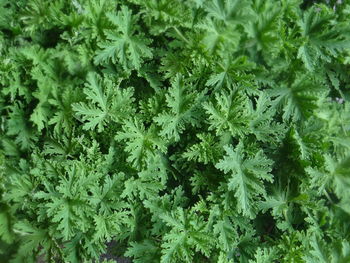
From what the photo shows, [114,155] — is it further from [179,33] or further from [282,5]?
[282,5]

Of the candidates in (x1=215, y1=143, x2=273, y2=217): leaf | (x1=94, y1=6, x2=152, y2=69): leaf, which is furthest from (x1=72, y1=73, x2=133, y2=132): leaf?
(x1=215, y1=143, x2=273, y2=217): leaf

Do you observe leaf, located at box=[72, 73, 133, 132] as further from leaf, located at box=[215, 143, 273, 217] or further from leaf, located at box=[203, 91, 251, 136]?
leaf, located at box=[215, 143, 273, 217]

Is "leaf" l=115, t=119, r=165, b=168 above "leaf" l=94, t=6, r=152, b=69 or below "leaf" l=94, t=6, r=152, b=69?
below

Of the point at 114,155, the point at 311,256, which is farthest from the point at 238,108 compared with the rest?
the point at 311,256

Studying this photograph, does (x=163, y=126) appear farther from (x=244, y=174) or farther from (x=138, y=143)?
(x=244, y=174)

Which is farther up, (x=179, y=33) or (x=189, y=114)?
(x=179, y=33)

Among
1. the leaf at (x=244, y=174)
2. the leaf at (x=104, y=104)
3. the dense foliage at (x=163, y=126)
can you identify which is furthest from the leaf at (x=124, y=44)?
the leaf at (x=244, y=174)

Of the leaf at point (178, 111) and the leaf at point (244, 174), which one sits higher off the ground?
the leaf at point (178, 111)

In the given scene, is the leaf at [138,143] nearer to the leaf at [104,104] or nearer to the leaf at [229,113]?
the leaf at [104,104]
